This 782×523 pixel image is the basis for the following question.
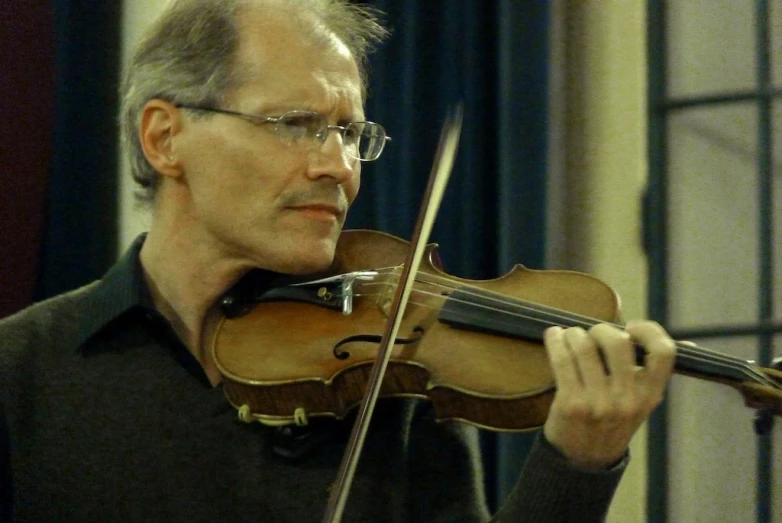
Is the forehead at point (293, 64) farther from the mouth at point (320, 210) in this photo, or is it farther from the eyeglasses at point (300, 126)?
the mouth at point (320, 210)

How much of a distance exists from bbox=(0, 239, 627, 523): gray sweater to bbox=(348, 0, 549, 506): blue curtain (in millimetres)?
555

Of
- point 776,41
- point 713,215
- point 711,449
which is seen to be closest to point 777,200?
point 713,215

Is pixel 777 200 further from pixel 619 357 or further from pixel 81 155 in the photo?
pixel 81 155

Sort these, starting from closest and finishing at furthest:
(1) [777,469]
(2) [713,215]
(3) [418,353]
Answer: (3) [418,353], (1) [777,469], (2) [713,215]

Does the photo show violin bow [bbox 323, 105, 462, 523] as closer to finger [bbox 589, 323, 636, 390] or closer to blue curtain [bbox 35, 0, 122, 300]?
finger [bbox 589, 323, 636, 390]

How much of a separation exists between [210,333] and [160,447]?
15 cm

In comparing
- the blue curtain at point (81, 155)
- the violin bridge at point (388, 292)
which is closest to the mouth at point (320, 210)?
the violin bridge at point (388, 292)

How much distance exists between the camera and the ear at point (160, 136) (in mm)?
1396

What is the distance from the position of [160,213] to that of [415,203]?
697 millimetres

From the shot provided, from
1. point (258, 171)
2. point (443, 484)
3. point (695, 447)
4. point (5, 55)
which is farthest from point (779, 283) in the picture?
point (5, 55)

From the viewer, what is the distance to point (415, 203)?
2.03 m

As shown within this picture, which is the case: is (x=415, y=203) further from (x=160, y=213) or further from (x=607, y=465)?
(x=607, y=465)

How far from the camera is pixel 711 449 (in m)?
1.87

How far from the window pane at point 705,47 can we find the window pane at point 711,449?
1.56 ft
